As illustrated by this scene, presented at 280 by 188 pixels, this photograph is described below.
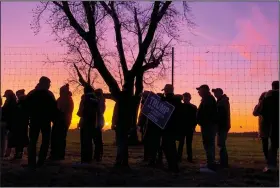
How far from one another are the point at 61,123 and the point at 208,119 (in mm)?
3691

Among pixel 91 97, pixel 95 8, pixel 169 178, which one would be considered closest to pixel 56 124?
pixel 91 97

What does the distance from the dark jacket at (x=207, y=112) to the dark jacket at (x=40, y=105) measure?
9.74 feet

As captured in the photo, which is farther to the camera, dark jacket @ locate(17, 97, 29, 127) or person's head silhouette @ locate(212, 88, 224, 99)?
person's head silhouette @ locate(212, 88, 224, 99)

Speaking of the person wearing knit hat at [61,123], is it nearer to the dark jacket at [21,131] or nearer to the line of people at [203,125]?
the dark jacket at [21,131]

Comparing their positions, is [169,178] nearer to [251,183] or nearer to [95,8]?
[251,183]

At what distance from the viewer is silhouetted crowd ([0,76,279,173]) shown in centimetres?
911

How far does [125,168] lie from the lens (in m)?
9.41

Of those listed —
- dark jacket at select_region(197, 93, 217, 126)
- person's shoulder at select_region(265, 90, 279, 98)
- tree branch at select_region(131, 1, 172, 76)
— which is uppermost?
tree branch at select_region(131, 1, 172, 76)

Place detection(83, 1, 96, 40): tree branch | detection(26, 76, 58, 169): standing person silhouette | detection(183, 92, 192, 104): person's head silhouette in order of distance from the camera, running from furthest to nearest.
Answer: detection(183, 92, 192, 104): person's head silhouette
detection(83, 1, 96, 40): tree branch
detection(26, 76, 58, 169): standing person silhouette

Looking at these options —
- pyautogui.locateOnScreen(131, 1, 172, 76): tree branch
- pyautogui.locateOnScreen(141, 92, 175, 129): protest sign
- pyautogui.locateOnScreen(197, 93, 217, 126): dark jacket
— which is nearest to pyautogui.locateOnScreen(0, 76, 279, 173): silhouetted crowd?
pyautogui.locateOnScreen(197, 93, 217, 126): dark jacket

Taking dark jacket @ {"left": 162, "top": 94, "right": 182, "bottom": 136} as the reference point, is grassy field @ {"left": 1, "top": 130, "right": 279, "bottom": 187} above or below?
below

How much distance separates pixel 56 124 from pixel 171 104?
3.18 m

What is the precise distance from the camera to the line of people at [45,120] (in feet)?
30.0

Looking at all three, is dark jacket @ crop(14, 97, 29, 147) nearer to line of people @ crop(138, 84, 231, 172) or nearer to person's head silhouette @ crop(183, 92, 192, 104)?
line of people @ crop(138, 84, 231, 172)
